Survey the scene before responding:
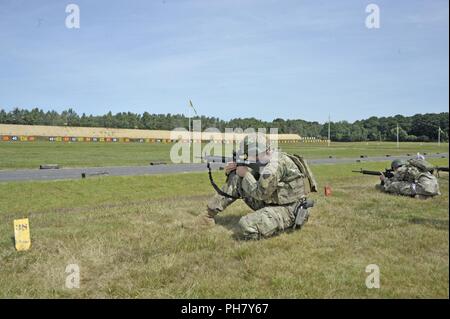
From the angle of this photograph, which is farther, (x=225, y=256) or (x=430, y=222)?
(x=430, y=222)

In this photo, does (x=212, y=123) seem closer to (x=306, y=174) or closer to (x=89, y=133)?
(x=89, y=133)

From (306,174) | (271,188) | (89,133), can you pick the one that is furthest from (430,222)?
(89,133)

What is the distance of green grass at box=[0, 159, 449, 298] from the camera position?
4.91 metres

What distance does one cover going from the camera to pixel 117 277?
5418 mm

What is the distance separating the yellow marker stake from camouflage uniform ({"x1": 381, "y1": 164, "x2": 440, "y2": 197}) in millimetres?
11567

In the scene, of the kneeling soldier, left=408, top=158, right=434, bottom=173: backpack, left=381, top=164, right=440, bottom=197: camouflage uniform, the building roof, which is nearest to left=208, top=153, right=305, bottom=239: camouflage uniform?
the kneeling soldier

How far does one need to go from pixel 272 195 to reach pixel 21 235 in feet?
15.3

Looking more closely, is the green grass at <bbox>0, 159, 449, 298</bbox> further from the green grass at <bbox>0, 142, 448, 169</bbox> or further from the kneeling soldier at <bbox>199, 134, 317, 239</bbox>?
the green grass at <bbox>0, 142, 448, 169</bbox>

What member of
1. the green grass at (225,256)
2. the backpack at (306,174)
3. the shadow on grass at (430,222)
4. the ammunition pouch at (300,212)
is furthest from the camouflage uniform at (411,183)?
the ammunition pouch at (300,212)

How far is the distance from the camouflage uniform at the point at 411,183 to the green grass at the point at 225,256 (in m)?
2.01

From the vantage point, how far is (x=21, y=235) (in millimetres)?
6969

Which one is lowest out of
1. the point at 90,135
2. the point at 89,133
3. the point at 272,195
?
the point at 272,195
